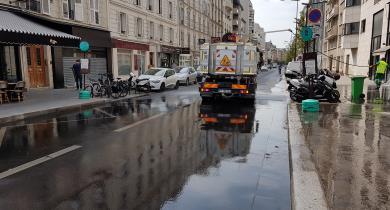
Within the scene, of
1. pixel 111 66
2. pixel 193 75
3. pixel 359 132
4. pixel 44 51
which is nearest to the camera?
pixel 359 132

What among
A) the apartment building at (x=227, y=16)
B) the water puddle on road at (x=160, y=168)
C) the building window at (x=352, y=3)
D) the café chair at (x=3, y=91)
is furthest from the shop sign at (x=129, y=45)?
the apartment building at (x=227, y=16)

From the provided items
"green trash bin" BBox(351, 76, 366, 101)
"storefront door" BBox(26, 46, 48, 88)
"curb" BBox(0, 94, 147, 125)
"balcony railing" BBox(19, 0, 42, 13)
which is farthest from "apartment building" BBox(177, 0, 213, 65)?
"green trash bin" BBox(351, 76, 366, 101)

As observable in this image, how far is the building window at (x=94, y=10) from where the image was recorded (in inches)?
902

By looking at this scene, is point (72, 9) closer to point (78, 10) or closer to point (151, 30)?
point (78, 10)

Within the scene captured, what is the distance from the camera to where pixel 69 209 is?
3855 millimetres

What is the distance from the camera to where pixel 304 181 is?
4.43m

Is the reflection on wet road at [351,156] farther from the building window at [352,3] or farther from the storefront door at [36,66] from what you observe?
the building window at [352,3]

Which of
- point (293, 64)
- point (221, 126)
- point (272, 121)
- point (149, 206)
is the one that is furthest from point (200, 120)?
point (293, 64)

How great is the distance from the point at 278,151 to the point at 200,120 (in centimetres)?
372

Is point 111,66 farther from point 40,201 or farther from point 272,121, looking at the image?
point 40,201

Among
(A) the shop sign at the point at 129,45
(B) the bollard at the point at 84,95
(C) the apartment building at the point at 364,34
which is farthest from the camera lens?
(A) the shop sign at the point at 129,45

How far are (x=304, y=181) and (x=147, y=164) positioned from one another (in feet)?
8.40

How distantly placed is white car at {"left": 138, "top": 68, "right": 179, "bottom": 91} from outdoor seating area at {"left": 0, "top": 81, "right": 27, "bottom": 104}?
7.01 metres

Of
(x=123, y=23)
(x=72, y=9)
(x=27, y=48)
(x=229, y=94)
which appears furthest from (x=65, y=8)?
(x=229, y=94)
